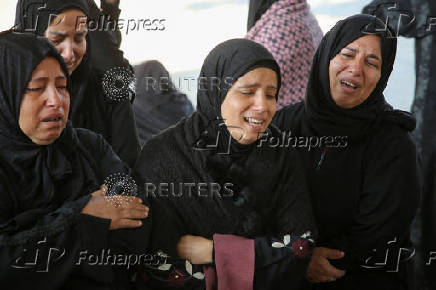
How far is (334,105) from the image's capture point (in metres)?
1.84

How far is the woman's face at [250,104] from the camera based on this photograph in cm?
154

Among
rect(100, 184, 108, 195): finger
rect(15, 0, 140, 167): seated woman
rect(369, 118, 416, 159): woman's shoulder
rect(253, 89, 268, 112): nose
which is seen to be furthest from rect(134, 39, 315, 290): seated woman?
rect(369, 118, 416, 159): woman's shoulder

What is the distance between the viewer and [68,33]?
1.58 metres

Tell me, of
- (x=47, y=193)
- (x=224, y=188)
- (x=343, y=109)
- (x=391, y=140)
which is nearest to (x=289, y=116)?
(x=343, y=109)

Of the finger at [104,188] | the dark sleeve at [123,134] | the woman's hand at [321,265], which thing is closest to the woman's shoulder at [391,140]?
the woman's hand at [321,265]

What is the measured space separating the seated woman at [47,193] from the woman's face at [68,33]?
157mm

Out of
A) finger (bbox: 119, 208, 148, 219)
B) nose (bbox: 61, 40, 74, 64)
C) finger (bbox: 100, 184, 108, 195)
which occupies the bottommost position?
finger (bbox: 119, 208, 148, 219)

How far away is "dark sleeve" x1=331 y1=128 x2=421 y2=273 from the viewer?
71.7 inches

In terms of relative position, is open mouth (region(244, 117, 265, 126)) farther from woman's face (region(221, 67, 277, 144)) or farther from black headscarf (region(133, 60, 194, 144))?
black headscarf (region(133, 60, 194, 144))

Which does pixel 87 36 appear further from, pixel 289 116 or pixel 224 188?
pixel 289 116

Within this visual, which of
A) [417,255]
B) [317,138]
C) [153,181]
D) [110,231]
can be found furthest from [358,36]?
[417,255]

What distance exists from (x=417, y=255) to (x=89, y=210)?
162 centimetres

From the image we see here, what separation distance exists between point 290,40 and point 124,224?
40.0 inches

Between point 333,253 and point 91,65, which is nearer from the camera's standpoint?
point 91,65
